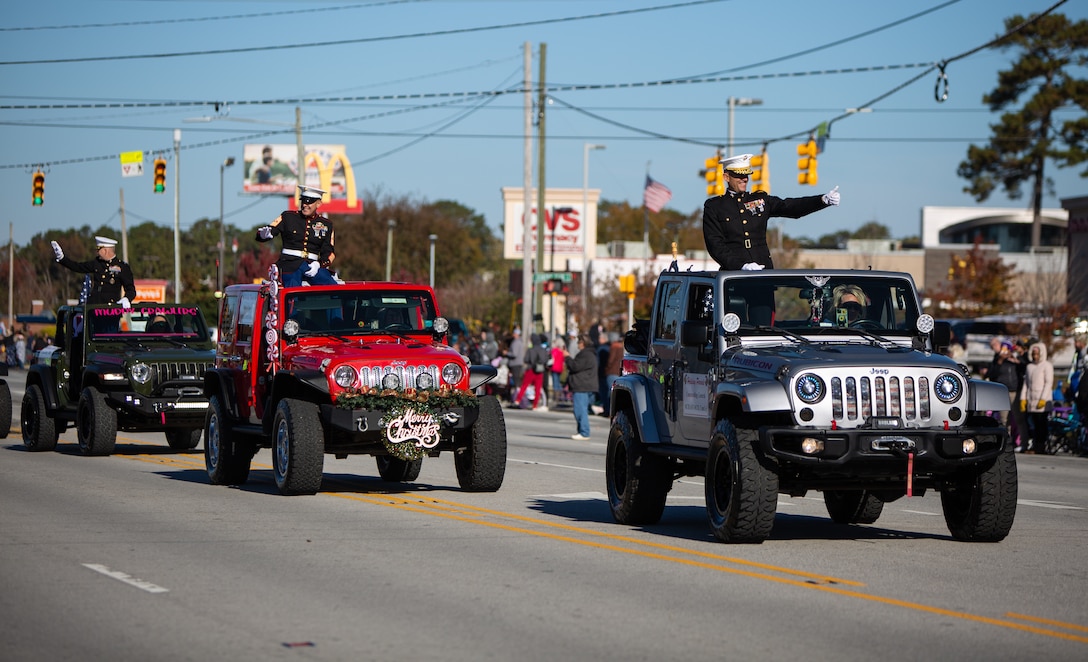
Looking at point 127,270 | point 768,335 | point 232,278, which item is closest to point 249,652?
point 768,335

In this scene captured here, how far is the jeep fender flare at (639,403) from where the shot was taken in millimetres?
12930

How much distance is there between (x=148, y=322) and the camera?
22375 millimetres

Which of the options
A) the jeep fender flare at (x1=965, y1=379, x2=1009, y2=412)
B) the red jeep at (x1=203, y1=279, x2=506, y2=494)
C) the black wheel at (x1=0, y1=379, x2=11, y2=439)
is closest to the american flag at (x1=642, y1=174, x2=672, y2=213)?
the black wheel at (x1=0, y1=379, x2=11, y2=439)

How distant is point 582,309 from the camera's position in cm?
7494

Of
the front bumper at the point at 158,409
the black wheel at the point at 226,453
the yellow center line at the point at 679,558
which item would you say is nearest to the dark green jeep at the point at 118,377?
the front bumper at the point at 158,409

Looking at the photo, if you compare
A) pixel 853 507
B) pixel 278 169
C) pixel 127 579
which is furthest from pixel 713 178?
pixel 278 169

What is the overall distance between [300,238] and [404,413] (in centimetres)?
359

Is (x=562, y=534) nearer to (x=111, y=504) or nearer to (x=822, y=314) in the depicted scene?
(x=822, y=314)

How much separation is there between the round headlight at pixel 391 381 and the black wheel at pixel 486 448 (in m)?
0.94

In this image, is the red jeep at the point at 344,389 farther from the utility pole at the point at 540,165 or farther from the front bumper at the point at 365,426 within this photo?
the utility pole at the point at 540,165

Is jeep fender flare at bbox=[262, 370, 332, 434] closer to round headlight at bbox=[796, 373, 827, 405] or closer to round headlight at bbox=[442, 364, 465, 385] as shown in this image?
round headlight at bbox=[442, 364, 465, 385]

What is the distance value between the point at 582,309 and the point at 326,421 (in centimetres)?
6053

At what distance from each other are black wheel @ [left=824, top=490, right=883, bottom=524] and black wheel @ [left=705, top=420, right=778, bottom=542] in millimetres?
2027

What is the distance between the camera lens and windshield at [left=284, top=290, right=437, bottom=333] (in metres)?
15.9
